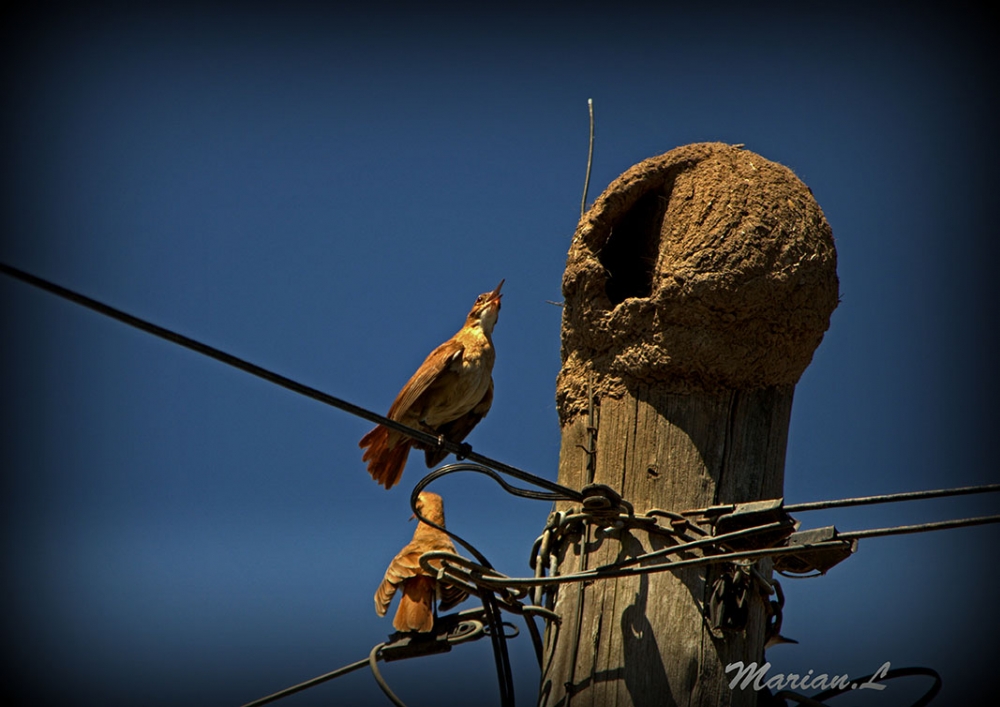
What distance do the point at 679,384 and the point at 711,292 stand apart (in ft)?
1.34

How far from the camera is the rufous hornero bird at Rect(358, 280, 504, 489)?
6.06 metres

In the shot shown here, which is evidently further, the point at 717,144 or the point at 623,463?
the point at 717,144

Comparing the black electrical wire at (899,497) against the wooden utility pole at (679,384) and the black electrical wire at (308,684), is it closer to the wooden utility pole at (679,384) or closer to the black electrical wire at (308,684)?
the wooden utility pole at (679,384)

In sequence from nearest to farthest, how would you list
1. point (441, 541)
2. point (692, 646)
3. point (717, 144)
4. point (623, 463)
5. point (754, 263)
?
point (692, 646)
point (623, 463)
point (754, 263)
point (717, 144)
point (441, 541)

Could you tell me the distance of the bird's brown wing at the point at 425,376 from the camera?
602cm

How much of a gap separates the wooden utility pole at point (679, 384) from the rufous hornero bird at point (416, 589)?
1.11 metres

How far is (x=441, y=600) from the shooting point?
5375mm

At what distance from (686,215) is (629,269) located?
0.58 metres

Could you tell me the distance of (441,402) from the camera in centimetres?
610

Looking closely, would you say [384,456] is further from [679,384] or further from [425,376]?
[679,384]

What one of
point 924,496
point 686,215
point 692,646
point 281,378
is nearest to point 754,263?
point 686,215

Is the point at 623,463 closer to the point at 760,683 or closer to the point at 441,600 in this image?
the point at 760,683

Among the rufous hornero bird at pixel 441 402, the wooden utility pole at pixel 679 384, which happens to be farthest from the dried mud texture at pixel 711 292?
the rufous hornero bird at pixel 441 402

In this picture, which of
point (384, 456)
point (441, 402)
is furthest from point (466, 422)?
point (384, 456)
